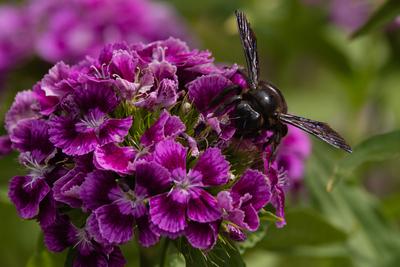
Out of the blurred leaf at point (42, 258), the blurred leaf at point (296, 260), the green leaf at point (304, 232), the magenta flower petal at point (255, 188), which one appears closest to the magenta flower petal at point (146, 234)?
the magenta flower petal at point (255, 188)

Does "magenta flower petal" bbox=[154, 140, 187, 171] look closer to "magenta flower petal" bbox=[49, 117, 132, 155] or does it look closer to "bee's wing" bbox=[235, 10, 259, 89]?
"magenta flower petal" bbox=[49, 117, 132, 155]

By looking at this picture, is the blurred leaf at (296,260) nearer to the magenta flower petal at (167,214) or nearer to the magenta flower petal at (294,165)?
the magenta flower petal at (294,165)

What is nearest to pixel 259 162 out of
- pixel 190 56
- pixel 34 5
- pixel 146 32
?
pixel 190 56

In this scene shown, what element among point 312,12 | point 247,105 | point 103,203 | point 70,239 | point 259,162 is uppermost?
point 312,12

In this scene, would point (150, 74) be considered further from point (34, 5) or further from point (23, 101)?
point (34, 5)

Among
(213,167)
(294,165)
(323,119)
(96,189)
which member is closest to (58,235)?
(96,189)

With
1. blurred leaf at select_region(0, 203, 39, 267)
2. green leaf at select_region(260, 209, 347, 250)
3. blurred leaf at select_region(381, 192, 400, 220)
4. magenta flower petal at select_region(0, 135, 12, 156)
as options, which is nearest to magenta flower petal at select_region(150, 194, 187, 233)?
magenta flower petal at select_region(0, 135, 12, 156)
